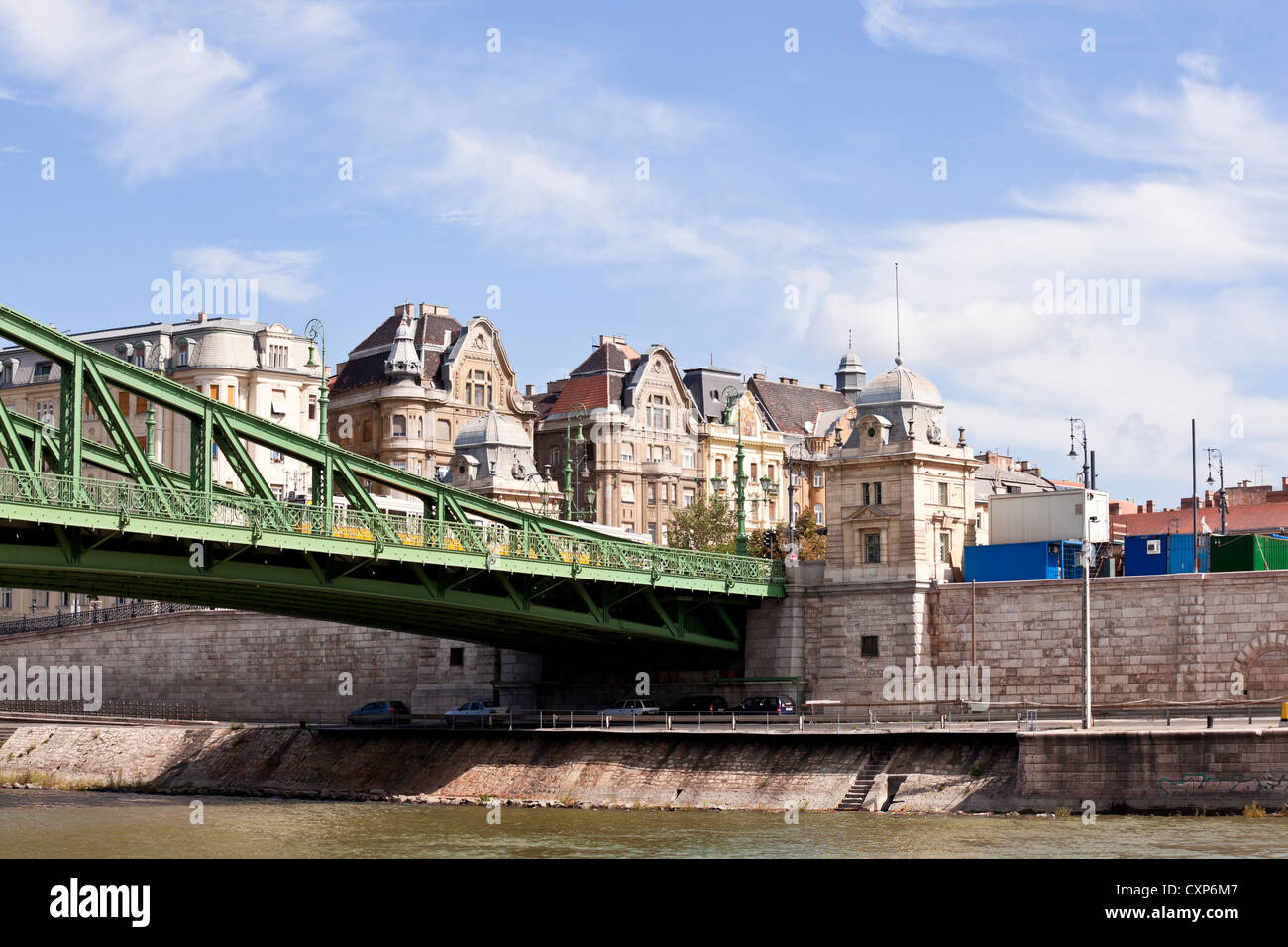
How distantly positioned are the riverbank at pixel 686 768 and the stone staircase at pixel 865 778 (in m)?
0.06

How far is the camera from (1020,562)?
70.8 metres

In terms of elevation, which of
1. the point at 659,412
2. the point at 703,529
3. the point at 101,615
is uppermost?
the point at 659,412

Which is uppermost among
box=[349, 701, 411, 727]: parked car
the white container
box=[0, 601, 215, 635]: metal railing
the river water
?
the white container

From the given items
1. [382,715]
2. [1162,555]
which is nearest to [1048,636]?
[1162,555]

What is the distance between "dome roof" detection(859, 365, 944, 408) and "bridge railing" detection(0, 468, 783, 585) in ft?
26.4

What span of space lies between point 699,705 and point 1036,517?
15482 mm

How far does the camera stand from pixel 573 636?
7025 centimetres

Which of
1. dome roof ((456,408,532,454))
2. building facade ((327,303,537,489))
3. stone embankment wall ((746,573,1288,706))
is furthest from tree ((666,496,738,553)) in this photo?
stone embankment wall ((746,573,1288,706))

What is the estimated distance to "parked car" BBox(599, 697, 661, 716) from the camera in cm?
6964

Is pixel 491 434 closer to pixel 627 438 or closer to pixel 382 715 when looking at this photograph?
pixel 627 438

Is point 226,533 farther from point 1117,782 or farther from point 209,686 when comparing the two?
point 209,686

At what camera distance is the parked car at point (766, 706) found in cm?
6962

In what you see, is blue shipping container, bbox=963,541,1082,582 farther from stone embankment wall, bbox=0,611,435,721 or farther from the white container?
stone embankment wall, bbox=0,611,435,721

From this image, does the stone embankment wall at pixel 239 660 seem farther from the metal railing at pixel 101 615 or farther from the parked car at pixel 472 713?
the parked car at pixel 472 713
